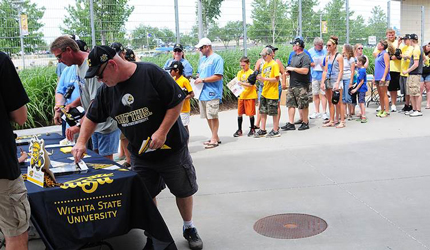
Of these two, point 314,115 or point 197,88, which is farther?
point 314,115

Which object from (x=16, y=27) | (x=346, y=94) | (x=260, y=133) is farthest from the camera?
(x=16, y=27)

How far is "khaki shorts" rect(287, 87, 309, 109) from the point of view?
32.5 ft

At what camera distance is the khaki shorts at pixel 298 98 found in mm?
9914

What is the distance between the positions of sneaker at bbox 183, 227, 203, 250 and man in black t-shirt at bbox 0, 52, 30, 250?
1.57 metres

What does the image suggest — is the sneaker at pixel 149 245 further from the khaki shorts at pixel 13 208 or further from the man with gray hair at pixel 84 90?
the man with gray hair at pixel 84 90

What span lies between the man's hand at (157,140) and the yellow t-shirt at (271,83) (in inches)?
219

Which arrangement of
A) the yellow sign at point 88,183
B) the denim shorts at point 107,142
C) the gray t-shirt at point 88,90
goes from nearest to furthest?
the yellow sign at point 88,183, the gray t-shirt at point 88,90, the denim shorts at point 107,142

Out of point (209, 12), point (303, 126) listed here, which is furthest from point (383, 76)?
point (209, 12)

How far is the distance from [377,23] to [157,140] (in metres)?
15.9

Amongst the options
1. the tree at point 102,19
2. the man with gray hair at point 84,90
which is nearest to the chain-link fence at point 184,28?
the tree at point 102,19

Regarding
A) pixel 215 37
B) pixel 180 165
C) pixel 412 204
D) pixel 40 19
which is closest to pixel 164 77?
pixel 180 165

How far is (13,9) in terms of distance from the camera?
1155cm

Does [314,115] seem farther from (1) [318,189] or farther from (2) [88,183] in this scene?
(2) [88,183]

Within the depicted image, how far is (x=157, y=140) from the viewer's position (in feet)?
12.3
